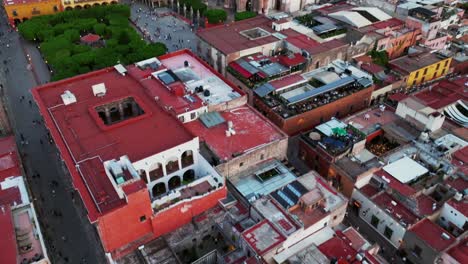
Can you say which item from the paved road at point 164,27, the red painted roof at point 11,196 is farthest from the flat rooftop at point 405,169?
the paved road at point 164,27

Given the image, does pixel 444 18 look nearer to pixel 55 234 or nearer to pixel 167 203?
pixel 167 203

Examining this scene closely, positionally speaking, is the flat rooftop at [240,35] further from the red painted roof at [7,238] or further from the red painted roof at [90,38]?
the red painted roof at [7,238]

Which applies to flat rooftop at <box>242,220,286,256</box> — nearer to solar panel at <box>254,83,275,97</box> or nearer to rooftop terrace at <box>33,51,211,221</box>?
rooftop terrace at <box>33,51,211,221</box>

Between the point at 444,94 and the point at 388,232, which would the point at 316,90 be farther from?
the point at 388,232

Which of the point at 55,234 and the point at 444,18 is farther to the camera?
the point at 444,18

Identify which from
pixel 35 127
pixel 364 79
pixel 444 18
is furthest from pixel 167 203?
pixel 444 18

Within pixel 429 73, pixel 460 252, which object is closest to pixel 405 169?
pixel 460 252
